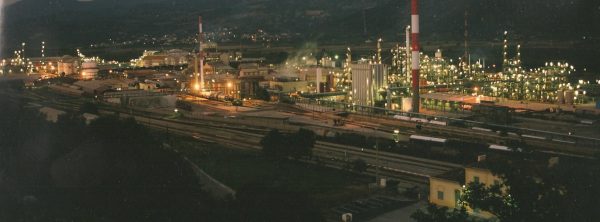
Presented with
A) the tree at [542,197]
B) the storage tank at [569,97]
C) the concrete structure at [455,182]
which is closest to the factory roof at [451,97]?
the storage tank at [569,97]

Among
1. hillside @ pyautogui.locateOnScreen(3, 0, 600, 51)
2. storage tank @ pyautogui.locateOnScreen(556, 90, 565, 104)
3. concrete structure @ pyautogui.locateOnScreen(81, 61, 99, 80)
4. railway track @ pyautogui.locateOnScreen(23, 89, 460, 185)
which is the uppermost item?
hillside @ pyautogui.locateOnScreen(3, 0, 600, 51)

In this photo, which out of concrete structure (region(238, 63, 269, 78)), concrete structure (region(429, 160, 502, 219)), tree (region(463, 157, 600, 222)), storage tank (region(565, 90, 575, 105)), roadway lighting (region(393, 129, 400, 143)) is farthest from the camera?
concrete structure (region(238, 63, 269, 78))

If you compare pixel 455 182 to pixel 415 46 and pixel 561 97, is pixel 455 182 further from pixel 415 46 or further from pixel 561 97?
pixel 561 97

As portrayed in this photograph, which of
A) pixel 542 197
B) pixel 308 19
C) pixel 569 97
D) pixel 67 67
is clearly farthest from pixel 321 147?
pixel 308 19

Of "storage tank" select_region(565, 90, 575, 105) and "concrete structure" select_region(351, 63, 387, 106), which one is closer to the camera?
"storage tank" select_region(565, 90, 575, 105)

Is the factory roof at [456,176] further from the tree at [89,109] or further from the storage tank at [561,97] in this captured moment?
the storage tank at [561,97]

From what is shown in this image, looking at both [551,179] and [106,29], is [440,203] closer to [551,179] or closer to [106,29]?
[551,179]

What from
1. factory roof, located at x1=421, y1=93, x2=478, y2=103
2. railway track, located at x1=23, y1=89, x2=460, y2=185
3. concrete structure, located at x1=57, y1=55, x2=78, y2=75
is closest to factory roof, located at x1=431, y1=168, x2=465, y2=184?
railway track, located at x1=23, y1=89, x2=460, y2=185

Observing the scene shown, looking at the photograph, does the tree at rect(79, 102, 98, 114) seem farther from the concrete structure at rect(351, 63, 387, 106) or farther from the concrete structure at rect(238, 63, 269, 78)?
the concrete structure at rect(238, 63, 269, 78)
